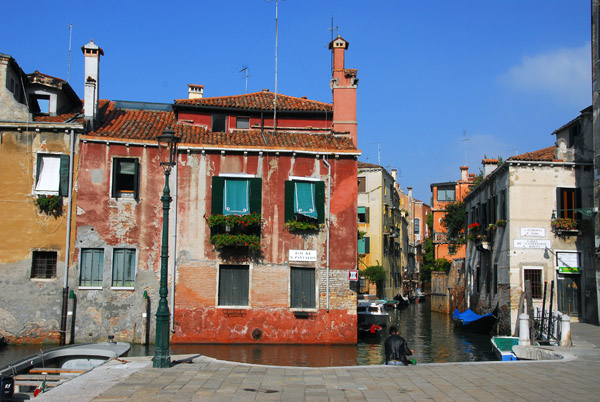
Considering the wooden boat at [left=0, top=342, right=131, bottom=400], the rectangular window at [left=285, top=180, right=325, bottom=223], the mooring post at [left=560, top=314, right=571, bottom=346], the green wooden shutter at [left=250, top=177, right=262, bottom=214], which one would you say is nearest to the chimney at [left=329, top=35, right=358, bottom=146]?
the rectangular window at [left=285, top=180, right=325, bottom=223]

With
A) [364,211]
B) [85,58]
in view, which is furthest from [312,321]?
[364,211]

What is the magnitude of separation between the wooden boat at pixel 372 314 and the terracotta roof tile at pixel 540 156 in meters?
9.88

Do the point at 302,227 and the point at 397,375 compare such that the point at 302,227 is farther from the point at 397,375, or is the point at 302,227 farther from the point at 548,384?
the point at 548,384

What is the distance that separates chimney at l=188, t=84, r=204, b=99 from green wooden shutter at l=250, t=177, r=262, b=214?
9160 mm

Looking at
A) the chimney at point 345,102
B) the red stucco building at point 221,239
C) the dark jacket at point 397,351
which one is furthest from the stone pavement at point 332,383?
the chimney at point 345,102

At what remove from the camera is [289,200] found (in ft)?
71.7

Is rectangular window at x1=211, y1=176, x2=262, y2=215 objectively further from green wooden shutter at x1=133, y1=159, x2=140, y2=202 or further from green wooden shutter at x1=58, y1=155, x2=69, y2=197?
green wooden shutter at x1=58, y1=155, x2=69, y2=197

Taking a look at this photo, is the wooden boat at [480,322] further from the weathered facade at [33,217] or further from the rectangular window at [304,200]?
the weathered facade at [33,217]

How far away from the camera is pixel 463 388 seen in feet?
35.5

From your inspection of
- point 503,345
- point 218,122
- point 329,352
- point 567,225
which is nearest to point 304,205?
point 329,352

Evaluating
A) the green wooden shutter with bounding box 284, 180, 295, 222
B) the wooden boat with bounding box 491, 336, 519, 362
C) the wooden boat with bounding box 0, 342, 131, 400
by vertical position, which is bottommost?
the wooden boat with bounding box 491, 336, 519, 362

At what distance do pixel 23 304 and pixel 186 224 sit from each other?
608 cm

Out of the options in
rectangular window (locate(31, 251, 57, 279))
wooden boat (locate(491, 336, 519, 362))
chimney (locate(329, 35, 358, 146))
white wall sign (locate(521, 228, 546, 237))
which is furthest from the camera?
white wall sign (locate(521, 228, 546, 237))

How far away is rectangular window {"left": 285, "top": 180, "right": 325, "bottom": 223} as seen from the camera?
21.8 metres
